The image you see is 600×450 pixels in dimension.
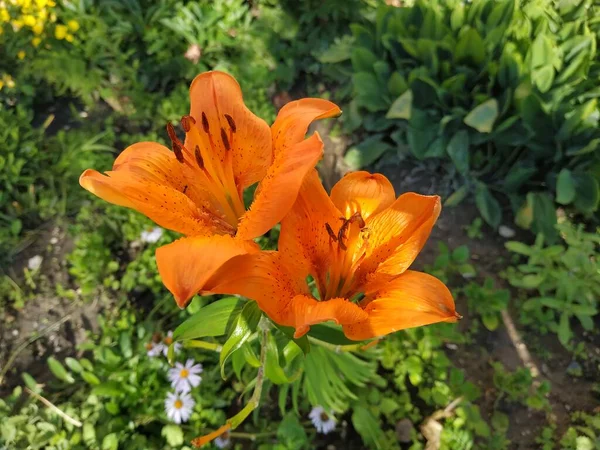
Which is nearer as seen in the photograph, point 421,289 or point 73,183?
point 421,289

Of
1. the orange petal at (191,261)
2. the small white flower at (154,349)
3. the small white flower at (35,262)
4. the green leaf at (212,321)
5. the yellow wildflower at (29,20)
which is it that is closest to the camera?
the orange petal at (191,261)

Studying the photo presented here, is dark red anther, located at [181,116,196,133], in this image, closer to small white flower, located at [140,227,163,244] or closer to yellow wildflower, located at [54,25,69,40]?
small white flower, located at [140,227,163,244]

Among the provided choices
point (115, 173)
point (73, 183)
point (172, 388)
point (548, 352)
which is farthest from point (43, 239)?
point (548, 352)

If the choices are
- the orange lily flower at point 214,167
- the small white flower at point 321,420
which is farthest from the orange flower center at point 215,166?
the small white flower at point 321,420

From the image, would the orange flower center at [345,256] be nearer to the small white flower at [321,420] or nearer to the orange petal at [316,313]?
the orange petal at [316,313]

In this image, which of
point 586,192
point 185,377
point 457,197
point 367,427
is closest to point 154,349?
point 185,377

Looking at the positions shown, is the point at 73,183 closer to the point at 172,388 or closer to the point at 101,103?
the point at 101,103

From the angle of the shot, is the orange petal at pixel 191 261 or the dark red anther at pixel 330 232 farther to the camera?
the dark red anther at pixel 330 232

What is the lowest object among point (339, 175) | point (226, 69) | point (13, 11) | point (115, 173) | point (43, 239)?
point (43, 239)
